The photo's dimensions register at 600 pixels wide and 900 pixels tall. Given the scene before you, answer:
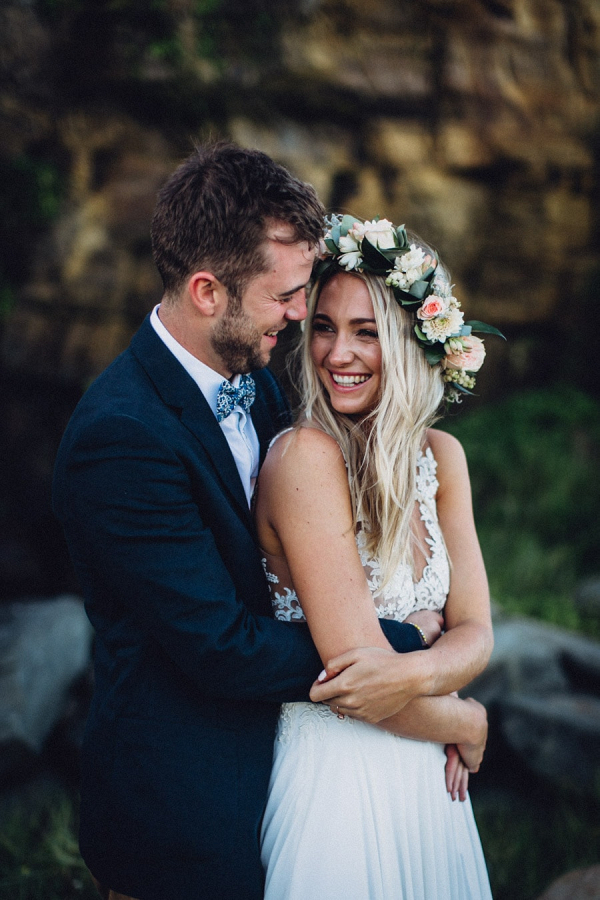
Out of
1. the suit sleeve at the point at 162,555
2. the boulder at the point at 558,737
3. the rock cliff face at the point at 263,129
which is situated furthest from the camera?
the rock cliff face at the point at 263,129

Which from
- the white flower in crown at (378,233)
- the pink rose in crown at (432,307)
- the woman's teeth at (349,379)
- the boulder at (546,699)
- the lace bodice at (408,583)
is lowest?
the boulder at (546,699)

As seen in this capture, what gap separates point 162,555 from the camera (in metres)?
1.83

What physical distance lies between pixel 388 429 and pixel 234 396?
Result: 48 cm

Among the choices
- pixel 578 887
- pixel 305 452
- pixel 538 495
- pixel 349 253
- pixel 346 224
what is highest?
pixel 346 224

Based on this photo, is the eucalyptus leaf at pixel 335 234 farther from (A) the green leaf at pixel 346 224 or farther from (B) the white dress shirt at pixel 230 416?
(B) the white dress shirt at pixel 230 416

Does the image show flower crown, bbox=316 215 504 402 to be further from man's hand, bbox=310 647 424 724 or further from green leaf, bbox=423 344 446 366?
man's hand, bbox=310 647 424 724

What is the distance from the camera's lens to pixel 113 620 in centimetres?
207

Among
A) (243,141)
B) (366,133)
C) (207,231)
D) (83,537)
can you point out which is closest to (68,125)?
(243,141)

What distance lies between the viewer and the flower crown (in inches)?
90.6

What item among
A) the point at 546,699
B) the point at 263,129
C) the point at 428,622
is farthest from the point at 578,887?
the point at 263,129

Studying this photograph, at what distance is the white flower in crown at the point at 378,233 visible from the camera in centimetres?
231

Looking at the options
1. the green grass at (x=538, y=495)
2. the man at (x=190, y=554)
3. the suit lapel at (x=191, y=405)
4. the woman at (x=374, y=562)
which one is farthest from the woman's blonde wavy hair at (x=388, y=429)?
the green grass at (x=538, y=495)

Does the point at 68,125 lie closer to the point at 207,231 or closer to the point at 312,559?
the point at 207,231

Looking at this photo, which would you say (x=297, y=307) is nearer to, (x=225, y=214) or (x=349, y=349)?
(x=349, y=349)
